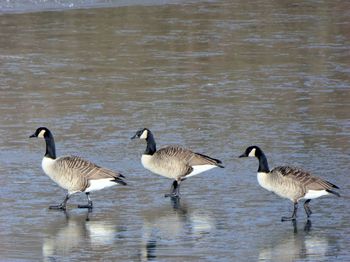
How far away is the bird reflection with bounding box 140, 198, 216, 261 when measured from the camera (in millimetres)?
9430

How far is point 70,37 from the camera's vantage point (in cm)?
2195

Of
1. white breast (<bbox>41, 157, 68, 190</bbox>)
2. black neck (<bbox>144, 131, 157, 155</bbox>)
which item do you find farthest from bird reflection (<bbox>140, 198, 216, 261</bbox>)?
white breast (<bbox>41, 157, 68, 190</bbox>)

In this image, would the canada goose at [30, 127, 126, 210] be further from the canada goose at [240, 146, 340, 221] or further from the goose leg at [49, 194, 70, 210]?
the canada goose at [240, 146, 340, 221]

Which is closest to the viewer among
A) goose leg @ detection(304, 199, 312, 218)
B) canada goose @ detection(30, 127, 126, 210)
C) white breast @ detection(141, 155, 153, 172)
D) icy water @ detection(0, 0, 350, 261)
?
icy water @ detection(0, 0, 350, 261)

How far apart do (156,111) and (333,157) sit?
355 centimetres

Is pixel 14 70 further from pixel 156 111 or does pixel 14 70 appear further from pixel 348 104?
pixel 348 104

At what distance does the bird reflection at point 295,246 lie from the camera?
30.0ft

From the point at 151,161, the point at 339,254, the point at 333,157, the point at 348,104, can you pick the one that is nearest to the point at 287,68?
the point at 348,104

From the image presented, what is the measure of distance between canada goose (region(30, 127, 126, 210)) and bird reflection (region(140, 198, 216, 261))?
0.56 m

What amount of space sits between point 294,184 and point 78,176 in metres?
2.25

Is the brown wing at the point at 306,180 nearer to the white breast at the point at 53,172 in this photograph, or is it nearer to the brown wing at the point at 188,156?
the brown wing at the point at 188,156

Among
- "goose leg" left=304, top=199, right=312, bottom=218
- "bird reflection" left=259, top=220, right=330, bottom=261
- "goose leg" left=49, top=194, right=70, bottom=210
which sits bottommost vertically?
"bird reflection" left=259, top=220, right=330, bottom=261

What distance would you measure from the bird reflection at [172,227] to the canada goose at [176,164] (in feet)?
1.12

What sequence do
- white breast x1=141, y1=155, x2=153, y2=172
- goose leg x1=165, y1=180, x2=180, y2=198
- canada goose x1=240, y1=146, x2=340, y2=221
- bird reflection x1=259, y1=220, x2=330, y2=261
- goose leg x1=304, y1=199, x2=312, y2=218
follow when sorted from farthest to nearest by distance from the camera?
white breast x1=141, y1=155, x2=153, y2=172, goose leg x1=165, y1=180, x2=180, y2=198, goose leg x1=304, y1=199, x2=312, y2=218, canada goose x1=240, y1=146, x2=340, y2=221, bird reflection x1=259, y1=220, x2=330, y2=261
